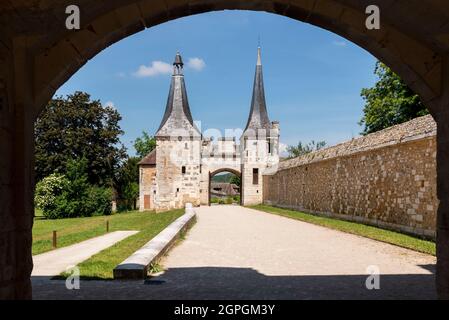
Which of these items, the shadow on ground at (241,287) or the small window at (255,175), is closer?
the shadow on ground at (241,287)

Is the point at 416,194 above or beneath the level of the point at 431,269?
above

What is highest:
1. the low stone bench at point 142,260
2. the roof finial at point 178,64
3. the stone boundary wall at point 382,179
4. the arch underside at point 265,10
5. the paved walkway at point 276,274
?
the roof finial at point 178,64

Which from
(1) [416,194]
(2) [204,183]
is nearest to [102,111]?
(2) [204,183]

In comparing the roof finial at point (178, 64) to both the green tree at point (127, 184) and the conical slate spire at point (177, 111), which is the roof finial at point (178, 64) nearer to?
the conical slate spire at point (177, 111)

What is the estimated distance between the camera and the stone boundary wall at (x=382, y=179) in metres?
11.0

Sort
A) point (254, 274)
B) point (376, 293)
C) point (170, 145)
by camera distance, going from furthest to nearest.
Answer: point (170, 145) → point (254, 274) → point (376, 293)

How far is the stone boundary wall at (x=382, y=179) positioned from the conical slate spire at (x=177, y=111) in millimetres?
14966

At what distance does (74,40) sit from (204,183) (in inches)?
1291

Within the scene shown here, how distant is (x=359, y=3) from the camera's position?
3543 millimetres

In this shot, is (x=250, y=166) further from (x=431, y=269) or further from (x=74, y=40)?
(x=74, y=40)

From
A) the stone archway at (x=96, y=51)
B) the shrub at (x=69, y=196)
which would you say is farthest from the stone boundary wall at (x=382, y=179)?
the shrub at (x=69, y=196)

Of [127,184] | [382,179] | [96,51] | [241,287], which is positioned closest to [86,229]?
[382,179]

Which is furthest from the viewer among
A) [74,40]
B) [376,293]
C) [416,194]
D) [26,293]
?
[416,194]

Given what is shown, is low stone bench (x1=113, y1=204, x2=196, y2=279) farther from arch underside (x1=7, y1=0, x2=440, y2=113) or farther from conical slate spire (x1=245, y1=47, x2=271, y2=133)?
conical slate spire (x1=245, y1=47, x2=271, y2=133)
